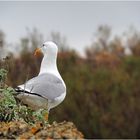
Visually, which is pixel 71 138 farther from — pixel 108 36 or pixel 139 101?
pixel 108 36

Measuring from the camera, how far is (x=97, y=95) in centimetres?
2844

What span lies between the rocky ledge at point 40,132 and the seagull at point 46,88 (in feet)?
6.18

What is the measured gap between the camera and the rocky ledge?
3348 millimetres

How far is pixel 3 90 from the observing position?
16.1 feet

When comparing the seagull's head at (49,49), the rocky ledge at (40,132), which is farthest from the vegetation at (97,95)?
the rocky ledge at (40,132)

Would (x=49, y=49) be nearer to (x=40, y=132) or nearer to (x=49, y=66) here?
(x=49, y=66)

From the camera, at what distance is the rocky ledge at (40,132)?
3348mm

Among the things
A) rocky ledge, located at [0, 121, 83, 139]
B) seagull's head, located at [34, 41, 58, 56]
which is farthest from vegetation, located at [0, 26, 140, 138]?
rocky ledge, located at [0, 121, 83, 139]

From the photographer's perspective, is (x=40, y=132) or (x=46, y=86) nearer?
(x=40, y=132)

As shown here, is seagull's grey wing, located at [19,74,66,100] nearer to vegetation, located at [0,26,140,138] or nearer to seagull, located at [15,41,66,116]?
seagull, located at [15,41,66,116]

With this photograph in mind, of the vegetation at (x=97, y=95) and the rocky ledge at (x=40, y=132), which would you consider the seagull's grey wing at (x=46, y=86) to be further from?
the vegetation at (x=97, y=95)

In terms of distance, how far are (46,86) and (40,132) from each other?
9.25 feet

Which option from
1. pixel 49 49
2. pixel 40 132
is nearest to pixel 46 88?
pixel 49 49

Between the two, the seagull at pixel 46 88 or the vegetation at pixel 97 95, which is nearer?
the seagull at pixel 46 88
